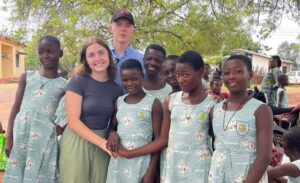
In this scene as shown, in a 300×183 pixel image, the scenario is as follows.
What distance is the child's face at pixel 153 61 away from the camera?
332 cm

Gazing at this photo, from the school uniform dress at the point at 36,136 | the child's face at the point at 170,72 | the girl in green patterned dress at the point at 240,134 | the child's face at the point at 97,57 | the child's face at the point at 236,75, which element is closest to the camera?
the girl in green patterned dress at the point at 240,134

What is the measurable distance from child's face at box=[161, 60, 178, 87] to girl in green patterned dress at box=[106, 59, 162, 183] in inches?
11.2

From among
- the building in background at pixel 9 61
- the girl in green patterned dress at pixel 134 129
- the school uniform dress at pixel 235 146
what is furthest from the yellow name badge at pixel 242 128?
the building in background at pixel 9 61

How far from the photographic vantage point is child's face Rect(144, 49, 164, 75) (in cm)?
332

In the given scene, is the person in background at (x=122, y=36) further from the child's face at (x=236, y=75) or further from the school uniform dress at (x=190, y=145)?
the child's face at (x=236, y=75)

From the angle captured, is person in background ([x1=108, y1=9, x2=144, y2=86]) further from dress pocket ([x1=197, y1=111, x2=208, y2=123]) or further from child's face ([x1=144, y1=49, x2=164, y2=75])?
dress pocket ([x1=197, y1=111, x2=208, y2=123])

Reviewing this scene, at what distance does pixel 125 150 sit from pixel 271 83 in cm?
774

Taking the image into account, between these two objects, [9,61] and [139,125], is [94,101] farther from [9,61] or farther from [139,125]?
[9,61]

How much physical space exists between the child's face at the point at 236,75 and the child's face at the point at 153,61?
882 mm

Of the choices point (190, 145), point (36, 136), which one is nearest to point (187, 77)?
point (190, 145)

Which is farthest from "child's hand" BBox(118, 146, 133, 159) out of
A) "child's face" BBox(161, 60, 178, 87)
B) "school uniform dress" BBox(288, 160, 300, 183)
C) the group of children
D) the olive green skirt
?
"school uniform dress" BBox(288, 160, 300, 183)

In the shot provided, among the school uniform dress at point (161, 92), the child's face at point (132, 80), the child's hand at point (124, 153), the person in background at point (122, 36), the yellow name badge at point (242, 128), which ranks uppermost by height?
the person in background at point (122, 36)

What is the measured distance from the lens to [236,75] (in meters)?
2.52

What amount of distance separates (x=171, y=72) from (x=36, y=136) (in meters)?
1.20
